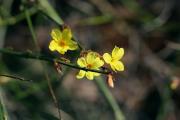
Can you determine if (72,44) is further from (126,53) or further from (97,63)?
(126,53)

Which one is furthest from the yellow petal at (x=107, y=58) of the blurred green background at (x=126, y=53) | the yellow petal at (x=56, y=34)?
the blurred green background at (x=126, y=53)

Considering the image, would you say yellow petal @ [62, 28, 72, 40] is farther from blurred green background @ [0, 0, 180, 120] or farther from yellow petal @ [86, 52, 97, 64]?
blurred green background @ [0, 0, 180, 120]

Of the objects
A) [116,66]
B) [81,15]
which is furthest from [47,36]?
[116,66]

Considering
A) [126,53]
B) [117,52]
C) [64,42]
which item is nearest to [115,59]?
[117,52]

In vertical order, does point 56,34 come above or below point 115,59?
above

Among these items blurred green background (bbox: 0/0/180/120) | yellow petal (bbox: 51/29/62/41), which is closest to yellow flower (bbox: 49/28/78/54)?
yellow petal (bbox: 51/29/62/41)

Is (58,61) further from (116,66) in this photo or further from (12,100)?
(12,100)
